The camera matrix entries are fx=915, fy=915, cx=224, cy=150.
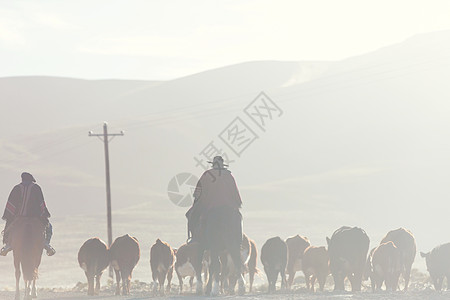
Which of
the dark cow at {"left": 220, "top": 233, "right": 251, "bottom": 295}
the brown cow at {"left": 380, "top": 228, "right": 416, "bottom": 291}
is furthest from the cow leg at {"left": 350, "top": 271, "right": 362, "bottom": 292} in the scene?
the dark cow at {"left": 220, "top": 233, "right": 251, "bottom": 295}

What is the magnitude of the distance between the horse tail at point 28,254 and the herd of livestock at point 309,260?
3.33 m

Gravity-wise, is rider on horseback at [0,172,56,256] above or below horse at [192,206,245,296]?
A: above

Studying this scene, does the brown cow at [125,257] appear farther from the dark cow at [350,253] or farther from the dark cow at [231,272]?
the dark cow at [350,253]

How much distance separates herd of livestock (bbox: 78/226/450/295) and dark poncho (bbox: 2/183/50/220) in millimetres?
3661

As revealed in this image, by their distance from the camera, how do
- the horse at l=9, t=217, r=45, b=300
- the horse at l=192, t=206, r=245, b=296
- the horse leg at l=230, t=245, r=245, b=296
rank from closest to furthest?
the horse at l=9, t=217, r=45, b=300, the horse leg at l=230, t=245, r=245, b=296, the horse at l=192, t=206, r=245, b=296

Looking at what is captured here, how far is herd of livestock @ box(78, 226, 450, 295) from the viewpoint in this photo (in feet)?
62.9

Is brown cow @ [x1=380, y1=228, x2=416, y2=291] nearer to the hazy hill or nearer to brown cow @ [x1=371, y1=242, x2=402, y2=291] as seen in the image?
brown cow @ [x1=371, y1=242, x2=402, y2=291]

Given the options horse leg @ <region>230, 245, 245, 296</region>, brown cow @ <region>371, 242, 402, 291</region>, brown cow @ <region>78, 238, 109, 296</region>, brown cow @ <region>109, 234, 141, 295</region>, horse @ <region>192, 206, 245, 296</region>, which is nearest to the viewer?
horse leg @ <region>230, 245, 245, 296</region>

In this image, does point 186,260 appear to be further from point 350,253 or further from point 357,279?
point 357,279

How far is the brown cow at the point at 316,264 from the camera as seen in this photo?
69.6 feet

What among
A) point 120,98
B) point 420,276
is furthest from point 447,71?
point 420,276

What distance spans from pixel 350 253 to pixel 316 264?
2239mm

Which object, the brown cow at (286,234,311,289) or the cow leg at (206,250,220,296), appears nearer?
the cow leg at (206,250,220,296)

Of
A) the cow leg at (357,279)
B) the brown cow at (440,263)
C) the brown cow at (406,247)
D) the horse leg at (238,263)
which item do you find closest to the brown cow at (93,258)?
the horse leg at (238,263)
